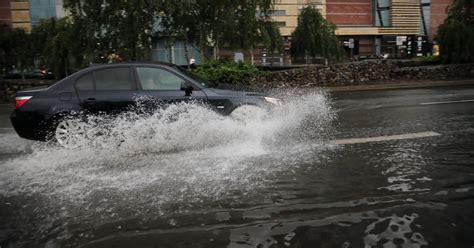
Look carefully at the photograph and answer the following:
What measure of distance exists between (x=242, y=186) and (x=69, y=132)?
358 cm

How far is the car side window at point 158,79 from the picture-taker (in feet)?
A: 24.6

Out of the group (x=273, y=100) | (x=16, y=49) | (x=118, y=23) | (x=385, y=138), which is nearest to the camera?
(x=385, y=138)

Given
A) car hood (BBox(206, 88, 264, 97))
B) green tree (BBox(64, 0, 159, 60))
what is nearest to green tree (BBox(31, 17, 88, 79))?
green tree (BBox(64, 0, 159, 60))

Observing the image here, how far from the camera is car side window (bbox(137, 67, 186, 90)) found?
7.48 m

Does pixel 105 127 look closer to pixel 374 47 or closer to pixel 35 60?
pixel 35 60

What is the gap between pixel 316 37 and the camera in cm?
2334

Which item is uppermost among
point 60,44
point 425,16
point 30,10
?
point 30,10

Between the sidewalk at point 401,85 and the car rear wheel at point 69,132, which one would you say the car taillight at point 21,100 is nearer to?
the car rear wheel at point 69,132

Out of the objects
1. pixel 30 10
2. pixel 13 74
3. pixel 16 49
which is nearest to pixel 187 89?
pixel 16 49

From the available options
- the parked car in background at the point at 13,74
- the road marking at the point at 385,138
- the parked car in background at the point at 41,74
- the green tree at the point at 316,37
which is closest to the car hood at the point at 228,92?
the road marking at the point at 385,138

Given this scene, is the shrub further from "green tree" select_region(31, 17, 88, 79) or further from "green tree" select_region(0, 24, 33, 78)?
"green tree" select_region(0, 24, 33, 78)

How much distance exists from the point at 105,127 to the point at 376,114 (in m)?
6.58

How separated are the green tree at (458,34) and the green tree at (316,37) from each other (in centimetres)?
513

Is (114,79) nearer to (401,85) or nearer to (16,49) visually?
(16,49)
